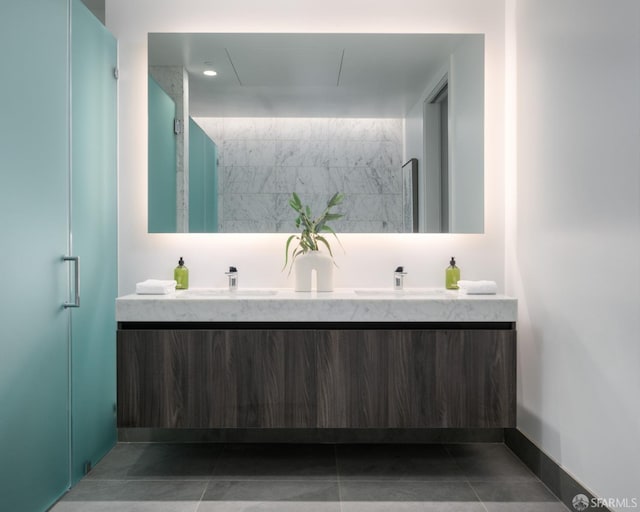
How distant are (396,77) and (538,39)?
718 millimetres

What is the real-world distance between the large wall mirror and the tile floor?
1154mm

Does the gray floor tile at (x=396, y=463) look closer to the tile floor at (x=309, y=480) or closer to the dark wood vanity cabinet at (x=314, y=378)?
the tile floor at (x=309, y=480)

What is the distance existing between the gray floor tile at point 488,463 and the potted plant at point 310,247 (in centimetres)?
107

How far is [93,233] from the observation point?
2422 millimetres

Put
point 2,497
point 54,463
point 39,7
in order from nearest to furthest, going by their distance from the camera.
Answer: point 2,497
point 39,7
point 54,463

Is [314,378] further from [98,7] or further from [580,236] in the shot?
[98,7]

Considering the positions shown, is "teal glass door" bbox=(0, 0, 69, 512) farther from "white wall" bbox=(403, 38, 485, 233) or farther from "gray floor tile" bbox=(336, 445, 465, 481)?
"white wall" bbox=(403, 38, 485, 233)

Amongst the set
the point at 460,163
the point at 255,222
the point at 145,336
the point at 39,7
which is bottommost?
the point at 145,336

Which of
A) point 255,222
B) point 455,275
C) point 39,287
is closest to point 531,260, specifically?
point 455,275

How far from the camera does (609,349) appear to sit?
1.77 metres

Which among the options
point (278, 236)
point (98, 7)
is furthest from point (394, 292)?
point (98, 7)

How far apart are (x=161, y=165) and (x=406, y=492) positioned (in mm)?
2010

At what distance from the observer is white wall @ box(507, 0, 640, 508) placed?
168cm

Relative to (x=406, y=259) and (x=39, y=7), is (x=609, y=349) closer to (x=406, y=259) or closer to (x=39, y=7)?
(x=406, y=259)
